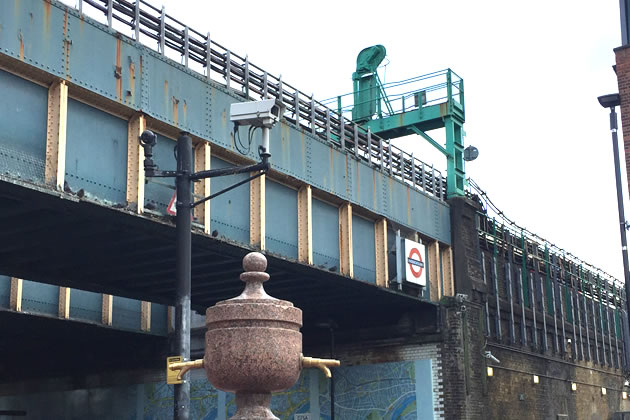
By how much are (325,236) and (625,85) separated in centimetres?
834

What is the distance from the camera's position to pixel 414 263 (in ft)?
84.0

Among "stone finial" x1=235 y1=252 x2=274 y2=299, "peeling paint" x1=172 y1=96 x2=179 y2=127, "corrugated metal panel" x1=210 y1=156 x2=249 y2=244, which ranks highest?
"peeling paint" x1=172 y1=96 x2=179 y2=127

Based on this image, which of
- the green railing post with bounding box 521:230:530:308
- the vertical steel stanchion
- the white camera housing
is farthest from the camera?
the green railing post with bounding box 521:230:530:308

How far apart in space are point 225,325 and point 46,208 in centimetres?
848

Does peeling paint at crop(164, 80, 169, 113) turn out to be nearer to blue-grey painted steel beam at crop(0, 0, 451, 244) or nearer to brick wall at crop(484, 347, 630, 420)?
blue-grey painted steel beam at crop(0, 0, 451, 244)

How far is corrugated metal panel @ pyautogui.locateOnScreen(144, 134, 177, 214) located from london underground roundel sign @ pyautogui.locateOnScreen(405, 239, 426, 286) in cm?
888

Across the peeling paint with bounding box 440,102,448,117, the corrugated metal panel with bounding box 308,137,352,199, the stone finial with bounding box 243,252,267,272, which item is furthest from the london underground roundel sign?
the stone finial with bounding box 243,252,267,272

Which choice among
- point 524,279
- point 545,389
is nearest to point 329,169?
point 524,279

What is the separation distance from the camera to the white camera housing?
1196 cm

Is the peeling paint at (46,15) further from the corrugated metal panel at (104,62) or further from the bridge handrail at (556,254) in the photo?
the bridge handrail at (556,254)

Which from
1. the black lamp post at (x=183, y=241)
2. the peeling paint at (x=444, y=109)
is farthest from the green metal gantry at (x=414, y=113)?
the black lamp post at (x=183, y=241)

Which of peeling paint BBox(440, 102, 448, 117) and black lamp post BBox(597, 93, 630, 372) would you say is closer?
black lamp post BBox(597, 93, 630, 372)

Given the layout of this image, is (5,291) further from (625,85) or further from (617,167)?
(625,85)

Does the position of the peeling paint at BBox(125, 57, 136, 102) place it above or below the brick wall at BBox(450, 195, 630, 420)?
above
